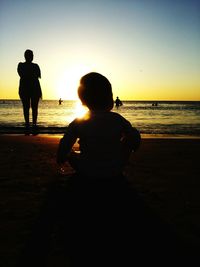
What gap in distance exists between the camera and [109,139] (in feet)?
9.33

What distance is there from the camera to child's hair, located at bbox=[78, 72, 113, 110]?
9.49 feet

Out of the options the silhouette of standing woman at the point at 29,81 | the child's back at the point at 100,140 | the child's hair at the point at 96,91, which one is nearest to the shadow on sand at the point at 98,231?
the child's back at the point at 100,140

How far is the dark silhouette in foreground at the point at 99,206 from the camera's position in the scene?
220 cm

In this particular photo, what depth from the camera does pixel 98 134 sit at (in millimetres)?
2826

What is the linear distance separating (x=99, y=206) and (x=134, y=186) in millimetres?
1075

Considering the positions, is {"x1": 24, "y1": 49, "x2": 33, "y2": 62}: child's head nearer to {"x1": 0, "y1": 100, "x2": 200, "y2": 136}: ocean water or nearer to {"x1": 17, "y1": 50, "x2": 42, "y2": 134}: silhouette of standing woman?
{"x1": 17, "y1": 50, "x2": 42, "y2": 134}: silhouette of standing woman

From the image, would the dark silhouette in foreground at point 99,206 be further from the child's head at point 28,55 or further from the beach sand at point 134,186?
the child's head at point 28,55

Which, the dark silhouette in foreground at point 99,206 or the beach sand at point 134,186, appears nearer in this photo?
the dark silhouette in foreground at point 99,206

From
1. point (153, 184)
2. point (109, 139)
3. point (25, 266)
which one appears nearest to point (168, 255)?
point (25, 266)

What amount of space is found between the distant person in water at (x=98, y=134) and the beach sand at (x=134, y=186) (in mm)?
530

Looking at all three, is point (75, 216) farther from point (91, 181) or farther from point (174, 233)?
point (174, 233)

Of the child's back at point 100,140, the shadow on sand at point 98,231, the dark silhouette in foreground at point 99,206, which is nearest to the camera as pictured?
the shadow on sand at point 98,231

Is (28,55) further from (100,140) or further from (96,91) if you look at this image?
(100,140)

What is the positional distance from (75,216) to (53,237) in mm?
367
